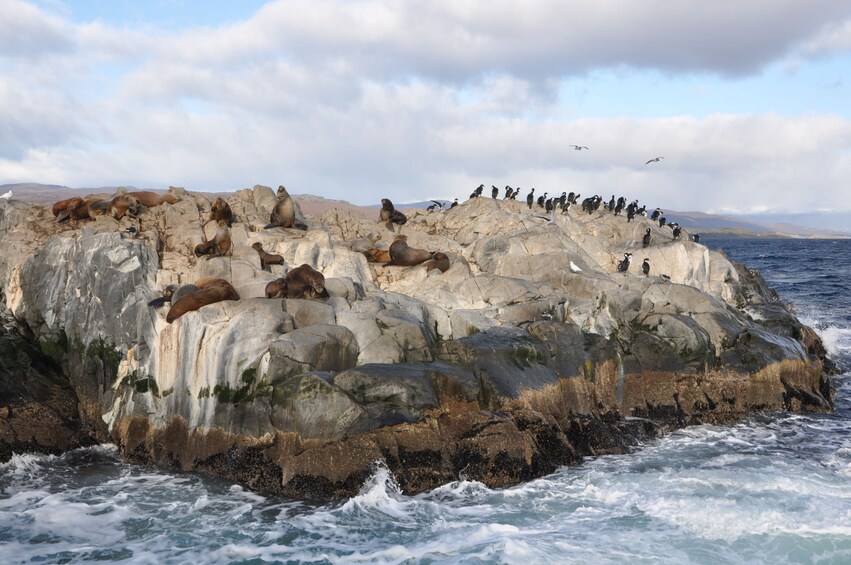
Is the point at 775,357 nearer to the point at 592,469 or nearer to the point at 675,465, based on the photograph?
the point at 675,465

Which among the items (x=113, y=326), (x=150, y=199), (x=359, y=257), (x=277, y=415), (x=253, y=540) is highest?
(x=150, y=199)

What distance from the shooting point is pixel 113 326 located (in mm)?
17094

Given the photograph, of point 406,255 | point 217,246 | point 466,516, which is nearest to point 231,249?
point 217,246

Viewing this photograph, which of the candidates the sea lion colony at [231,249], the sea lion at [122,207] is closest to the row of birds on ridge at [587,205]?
the sea lion colony at [231,249]

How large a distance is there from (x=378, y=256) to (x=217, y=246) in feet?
15.7

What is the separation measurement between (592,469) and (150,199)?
14.9 metres

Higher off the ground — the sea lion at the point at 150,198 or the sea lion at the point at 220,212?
the sea lion at the point at 150,198

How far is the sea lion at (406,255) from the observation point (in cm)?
2136

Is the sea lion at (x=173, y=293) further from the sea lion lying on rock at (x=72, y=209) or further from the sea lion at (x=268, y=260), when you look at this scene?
the sea lion lying on rock at (x=72, y=209)

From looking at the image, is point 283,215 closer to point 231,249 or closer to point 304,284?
point 231,249

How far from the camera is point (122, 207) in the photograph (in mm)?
20203

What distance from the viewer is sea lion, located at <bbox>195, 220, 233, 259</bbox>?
1902cm

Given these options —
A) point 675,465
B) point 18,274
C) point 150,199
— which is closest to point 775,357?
point 675,465

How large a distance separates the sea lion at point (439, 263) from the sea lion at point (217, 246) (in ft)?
18.1
